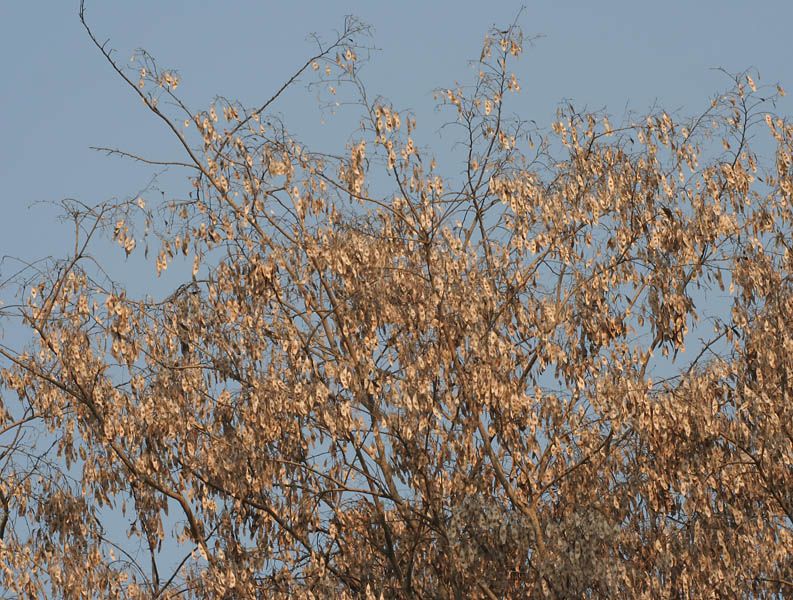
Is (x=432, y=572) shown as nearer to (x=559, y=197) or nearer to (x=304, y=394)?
(x=304, y=394)

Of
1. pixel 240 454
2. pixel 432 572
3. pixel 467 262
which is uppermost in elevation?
pixel 467 262

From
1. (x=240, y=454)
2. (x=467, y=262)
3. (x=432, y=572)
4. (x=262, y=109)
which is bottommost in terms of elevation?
(x=432, y=572)

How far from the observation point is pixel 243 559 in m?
11.0

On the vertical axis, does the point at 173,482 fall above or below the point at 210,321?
below

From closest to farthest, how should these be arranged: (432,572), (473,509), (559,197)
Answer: (473,509) < (432,572) < (559,197)

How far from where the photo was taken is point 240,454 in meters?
11.0

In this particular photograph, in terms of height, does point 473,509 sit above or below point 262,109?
below

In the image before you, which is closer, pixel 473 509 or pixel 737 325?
pixel 473 509

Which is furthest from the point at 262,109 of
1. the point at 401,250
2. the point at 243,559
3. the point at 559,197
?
the point at 243,559

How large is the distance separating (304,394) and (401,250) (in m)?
1.56

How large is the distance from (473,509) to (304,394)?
1.31m

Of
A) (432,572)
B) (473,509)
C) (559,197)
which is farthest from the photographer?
(559,197)

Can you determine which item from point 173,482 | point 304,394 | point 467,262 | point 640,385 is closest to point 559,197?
point 467,262

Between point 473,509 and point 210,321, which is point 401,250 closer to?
point 210,321
